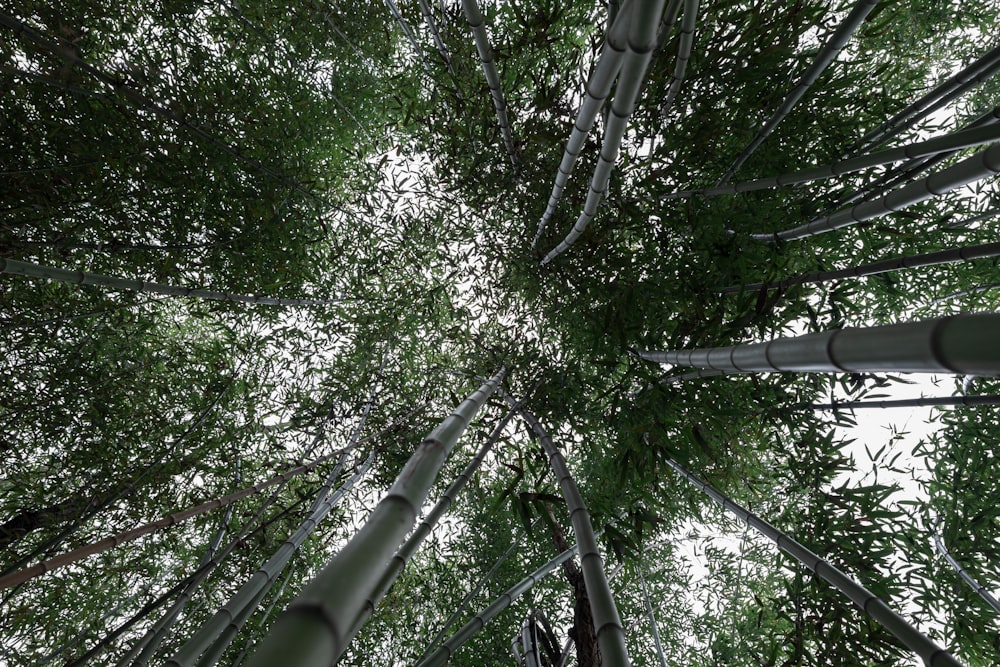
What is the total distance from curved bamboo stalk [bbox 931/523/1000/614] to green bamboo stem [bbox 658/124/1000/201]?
242 centimetres

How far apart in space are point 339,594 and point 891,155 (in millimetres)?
2676

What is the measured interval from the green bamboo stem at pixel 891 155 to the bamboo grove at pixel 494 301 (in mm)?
20

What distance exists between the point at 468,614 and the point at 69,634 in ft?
10.6

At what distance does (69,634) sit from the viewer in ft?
12.3

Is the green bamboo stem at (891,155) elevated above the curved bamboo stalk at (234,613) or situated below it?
above

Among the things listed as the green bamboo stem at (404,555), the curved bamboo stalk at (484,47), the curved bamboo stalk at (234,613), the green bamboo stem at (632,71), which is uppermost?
the curved bamboo stalk at (484,47)

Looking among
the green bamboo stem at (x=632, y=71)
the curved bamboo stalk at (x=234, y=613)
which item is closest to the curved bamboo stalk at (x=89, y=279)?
the curved bamboo stalk at (x=234, y=613)

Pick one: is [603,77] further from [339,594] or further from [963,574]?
[963,574]

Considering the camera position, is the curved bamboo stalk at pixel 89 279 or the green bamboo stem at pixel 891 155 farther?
the curved bamboo stalk at pixel 89 279

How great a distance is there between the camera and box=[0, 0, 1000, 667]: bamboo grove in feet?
8.31

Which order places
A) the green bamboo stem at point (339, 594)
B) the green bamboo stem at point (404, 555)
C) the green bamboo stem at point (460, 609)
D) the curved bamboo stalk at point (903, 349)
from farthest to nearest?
1. the green bamboo stem at point (460, 609)
2. the green bamboo stem at point (404, 555)
3. the curved bamboo stalk at point (903, 349)
4. the green bamboo stem at point (339, 594)

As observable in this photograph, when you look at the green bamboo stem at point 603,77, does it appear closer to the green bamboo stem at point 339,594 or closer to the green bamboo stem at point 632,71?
the green bamboo stem at point 632,71

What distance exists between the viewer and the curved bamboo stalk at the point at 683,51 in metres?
2.15

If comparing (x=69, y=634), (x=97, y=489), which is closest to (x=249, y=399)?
(x=97, y=489)
